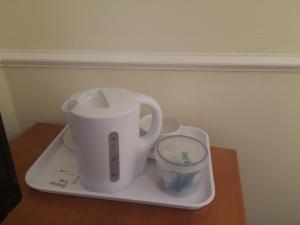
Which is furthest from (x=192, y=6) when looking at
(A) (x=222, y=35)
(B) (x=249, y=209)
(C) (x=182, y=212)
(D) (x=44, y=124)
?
(B) (x=249, y=209)

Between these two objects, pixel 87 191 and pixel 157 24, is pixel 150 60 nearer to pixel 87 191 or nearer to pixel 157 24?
pixel 157 24

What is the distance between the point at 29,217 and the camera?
63cm

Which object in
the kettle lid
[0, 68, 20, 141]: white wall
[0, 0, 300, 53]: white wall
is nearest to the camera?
the kettle lid

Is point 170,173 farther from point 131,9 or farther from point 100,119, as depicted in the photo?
point 131,9

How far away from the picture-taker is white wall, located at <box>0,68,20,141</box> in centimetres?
94

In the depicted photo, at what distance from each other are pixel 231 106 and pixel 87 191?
505mm

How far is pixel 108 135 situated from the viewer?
0.59 m

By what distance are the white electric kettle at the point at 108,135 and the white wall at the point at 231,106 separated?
0.74 ft

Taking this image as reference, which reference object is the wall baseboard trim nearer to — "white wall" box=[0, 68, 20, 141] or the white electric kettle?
"white wall" box=[0, 68, 20, 141]

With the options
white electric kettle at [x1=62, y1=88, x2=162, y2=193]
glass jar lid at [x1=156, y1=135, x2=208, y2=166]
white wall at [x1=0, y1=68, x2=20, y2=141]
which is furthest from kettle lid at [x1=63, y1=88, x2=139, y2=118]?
white wall at [x1=0, y1=68, x2=20, y2=141]

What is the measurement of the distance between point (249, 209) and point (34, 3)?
1026 millimetres

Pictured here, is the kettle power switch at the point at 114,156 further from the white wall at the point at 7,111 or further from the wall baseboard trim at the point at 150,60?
the white wall at the point at 7,111

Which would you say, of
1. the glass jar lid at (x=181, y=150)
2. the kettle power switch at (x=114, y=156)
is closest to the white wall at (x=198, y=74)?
the glass jar lid at (x=181, y=150)

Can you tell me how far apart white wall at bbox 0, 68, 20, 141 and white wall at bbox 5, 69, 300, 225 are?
19mm
